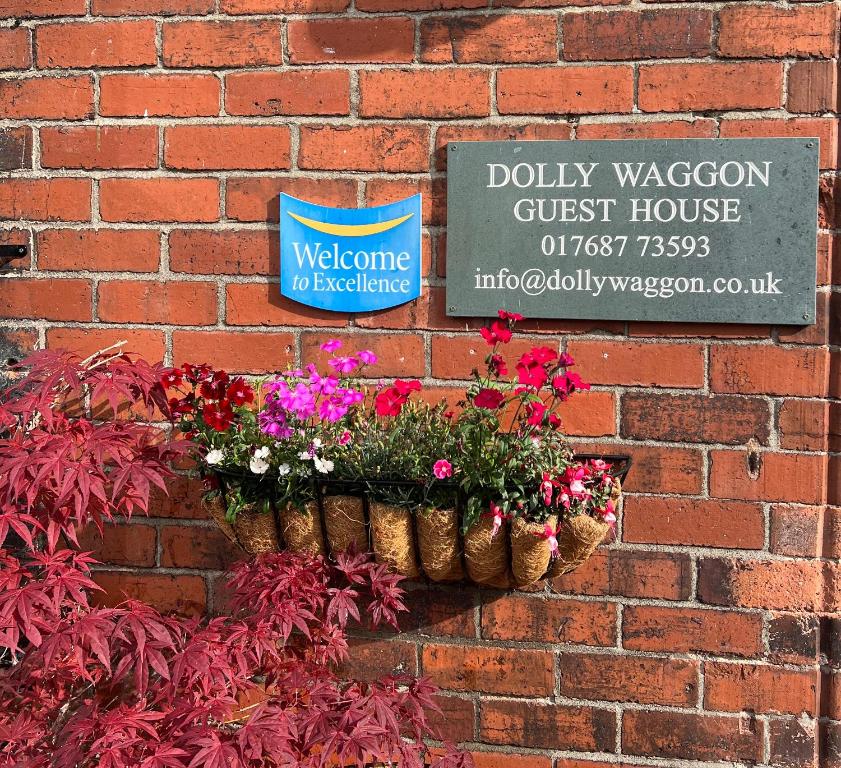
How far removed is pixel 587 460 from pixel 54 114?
1444 millimetres

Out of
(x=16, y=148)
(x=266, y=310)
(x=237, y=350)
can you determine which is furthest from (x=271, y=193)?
(x=16, y=148)

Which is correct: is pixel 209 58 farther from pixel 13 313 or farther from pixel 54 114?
pixel 13 313

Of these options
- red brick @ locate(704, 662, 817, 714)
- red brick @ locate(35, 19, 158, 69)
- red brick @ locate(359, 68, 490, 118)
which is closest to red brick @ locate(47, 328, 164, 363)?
red brick @ locate(35, 19, 158, 69)

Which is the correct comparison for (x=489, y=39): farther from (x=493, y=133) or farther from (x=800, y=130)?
(x=800, y=130)

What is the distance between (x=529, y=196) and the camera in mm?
1738

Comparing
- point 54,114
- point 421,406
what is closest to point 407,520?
point 421,406

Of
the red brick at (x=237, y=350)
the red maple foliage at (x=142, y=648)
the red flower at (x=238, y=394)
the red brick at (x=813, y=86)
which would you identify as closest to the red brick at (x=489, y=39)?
the red brick at (x=813, y=86)

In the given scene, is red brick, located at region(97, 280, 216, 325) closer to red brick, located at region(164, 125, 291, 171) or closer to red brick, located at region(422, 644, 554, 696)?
red brick, located at region(164, 125, 291, 171)

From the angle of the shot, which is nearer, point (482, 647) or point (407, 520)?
point (407, 520)

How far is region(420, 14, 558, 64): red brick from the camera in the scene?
173cm

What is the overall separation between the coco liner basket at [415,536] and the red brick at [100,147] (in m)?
0.80

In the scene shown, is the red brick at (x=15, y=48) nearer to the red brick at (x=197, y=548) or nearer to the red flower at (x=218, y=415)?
the red flower at (x=218, y=415)

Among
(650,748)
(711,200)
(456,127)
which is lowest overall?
(650,748)

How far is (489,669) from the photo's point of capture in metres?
1.81
